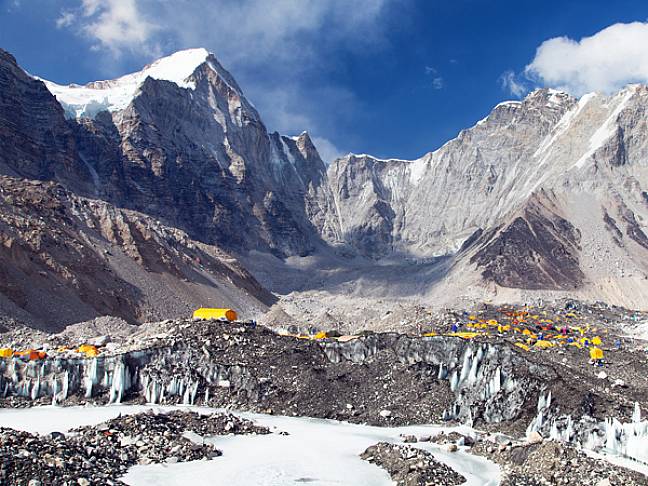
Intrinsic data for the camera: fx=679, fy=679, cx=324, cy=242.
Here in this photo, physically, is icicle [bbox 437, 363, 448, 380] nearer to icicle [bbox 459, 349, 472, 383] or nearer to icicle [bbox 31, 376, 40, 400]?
icicle [bbox 459, 349, 472, 383]

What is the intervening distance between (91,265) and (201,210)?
9434cm

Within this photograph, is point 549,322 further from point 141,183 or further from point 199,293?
point 141,183

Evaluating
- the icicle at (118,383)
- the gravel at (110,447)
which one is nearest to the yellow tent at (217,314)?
the icicle at (118,383)

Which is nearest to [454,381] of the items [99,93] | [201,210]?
[201,210]

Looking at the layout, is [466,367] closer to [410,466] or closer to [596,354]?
[410,466]

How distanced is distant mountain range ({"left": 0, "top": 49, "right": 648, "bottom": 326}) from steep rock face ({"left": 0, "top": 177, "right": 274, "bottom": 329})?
0.22m

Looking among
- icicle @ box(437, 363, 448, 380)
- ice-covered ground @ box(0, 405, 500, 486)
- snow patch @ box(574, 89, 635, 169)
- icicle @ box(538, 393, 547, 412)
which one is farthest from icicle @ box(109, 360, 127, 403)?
snow patch @ box(574, 89, 635, 169)

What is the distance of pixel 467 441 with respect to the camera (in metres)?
19.8

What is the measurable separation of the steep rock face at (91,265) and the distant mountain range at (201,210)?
0.22 metres

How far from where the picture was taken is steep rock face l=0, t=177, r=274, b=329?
53375mm

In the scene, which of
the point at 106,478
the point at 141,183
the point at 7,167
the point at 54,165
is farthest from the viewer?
the point at 141,183

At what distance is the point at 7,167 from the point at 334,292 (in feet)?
210

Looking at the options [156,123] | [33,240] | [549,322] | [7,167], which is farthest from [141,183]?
[549,322]

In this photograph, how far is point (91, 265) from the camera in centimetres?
6600
